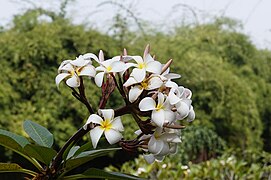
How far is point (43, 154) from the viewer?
2.61ft

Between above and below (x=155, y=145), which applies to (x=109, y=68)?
above

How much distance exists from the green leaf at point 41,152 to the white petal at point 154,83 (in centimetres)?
17

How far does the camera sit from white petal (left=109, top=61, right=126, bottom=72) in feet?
2.53

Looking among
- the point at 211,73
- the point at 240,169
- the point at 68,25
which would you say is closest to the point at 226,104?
the point at 211,73

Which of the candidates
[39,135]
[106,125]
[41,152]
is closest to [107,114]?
[106,125]

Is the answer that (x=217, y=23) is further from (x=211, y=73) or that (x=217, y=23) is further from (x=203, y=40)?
(x=211, y=73)

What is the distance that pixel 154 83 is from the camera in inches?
29.5

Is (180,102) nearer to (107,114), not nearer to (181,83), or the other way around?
(107,114)

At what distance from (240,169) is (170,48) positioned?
189cm

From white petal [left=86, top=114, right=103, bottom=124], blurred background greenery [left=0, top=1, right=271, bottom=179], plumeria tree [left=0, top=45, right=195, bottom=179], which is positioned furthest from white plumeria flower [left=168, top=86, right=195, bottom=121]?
blurred background greenery [left=0, top=1, right=271, bottom=179]

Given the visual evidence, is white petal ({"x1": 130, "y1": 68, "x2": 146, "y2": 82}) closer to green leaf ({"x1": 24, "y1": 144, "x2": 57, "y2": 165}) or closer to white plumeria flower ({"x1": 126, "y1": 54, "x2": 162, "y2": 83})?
white plumeria flower ({"x1": 126, "y1": 54, "x2": 162, "y2": 83})

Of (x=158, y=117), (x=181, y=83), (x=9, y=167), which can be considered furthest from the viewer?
(x=181, y=83)

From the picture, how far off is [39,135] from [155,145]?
27 cm

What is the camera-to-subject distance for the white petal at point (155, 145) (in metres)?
0.75
